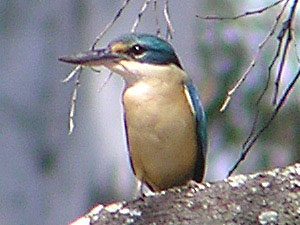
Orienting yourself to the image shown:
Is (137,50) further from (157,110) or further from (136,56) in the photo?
(157,110)

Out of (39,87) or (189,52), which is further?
(189,52)

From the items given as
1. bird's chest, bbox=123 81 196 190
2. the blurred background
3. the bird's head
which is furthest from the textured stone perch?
the blurred background

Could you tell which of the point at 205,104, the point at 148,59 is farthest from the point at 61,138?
the point at 205,104

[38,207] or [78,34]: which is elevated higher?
[78,34]

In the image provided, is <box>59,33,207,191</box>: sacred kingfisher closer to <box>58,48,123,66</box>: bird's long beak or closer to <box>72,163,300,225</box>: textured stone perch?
<box>58,48,123,66</box>: bird's long beak

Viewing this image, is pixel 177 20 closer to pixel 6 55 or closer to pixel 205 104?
pixel 6 55

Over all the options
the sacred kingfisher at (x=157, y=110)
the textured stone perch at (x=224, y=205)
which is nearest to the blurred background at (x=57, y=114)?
the sacred kingfisher at (x=157, y=110)

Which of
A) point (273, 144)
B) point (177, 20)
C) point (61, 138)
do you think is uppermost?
point (177, 20)
